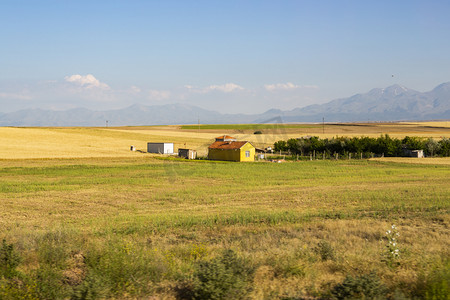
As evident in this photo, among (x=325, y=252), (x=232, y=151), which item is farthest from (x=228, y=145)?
(x=325, y=252)

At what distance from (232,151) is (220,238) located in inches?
1788

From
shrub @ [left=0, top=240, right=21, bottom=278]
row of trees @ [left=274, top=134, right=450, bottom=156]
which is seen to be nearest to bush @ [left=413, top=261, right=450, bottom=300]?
shrub @ [left=0, top=240, right=21, bottom=278]

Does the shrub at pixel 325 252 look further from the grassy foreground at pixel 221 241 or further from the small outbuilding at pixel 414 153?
the small outbuilding at pixel 414 153

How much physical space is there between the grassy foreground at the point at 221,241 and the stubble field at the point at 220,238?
0.14 ft

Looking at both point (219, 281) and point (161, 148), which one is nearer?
point (219, 281)

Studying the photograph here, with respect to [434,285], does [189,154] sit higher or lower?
lower

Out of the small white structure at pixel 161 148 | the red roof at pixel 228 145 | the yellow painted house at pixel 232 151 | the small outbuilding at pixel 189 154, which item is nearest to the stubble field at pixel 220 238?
the yellow painted house at pixel 232 151

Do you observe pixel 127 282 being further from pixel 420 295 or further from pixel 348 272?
pixel 420 295

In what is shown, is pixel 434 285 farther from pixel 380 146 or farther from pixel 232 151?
pixel 380 146

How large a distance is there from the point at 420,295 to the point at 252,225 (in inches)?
346

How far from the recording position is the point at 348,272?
9.30 m

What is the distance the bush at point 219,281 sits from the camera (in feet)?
24.8

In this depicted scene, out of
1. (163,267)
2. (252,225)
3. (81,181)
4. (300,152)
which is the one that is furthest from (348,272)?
(300,152)

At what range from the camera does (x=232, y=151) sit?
193 feet
